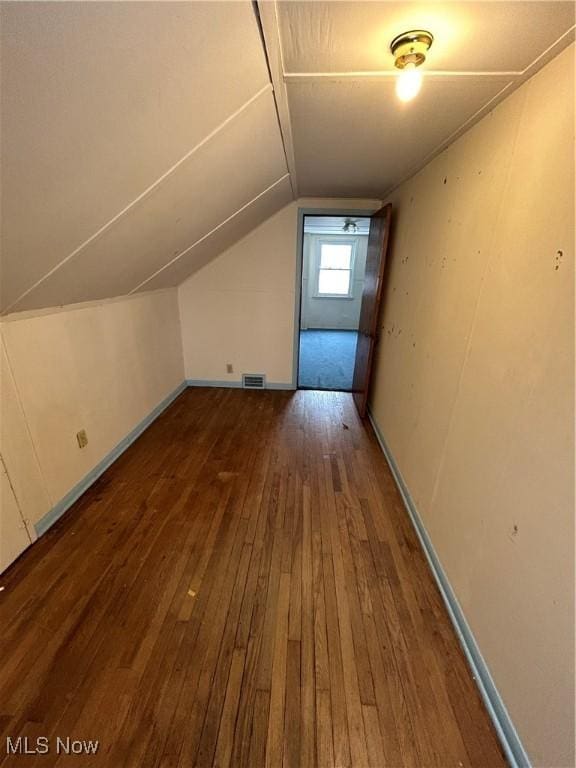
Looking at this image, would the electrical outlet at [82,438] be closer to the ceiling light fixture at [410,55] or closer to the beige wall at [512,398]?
the beige wall at [512,398]

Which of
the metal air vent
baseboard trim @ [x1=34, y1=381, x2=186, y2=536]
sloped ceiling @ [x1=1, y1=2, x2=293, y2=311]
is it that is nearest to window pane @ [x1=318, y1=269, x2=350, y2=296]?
the metal air vent

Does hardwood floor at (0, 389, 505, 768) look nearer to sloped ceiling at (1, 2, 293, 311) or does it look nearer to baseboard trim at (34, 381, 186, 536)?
baseboard trim at (34, 381, 186, 536)

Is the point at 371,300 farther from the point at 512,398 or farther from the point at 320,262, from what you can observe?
the point at 320,262

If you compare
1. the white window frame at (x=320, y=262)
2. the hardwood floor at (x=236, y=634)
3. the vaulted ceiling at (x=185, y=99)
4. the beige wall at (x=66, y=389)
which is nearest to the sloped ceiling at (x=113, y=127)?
the vaulted ceiling at (x=185, y=99)

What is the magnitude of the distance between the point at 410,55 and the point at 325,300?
242 inches

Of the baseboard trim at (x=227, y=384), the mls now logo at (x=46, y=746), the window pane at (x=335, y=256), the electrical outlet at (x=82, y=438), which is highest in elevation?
the window pane at (x=335, y=256)

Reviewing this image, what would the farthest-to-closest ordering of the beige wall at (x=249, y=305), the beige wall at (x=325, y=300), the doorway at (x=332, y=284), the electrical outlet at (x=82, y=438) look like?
1. the beige wall at (x=325, y=300)
2. the doorway at (x=332, y=284)
3. the beige wall at (x=249, y=305)
4. the electrical outlet at (x=82, y=438)

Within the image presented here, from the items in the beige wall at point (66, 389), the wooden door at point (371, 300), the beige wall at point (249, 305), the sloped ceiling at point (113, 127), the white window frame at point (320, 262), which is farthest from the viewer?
the white window frame at point (320, 262)

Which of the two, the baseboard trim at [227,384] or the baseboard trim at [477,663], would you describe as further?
the baseboard trim at [227,384]

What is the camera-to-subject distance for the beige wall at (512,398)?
86 centimetres

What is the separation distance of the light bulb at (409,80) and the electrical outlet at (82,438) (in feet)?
7.91

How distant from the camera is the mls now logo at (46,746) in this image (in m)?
0.96

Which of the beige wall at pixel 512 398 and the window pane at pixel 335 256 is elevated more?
the window pane at pixel 335 256

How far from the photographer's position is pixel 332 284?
6926 millimetres
